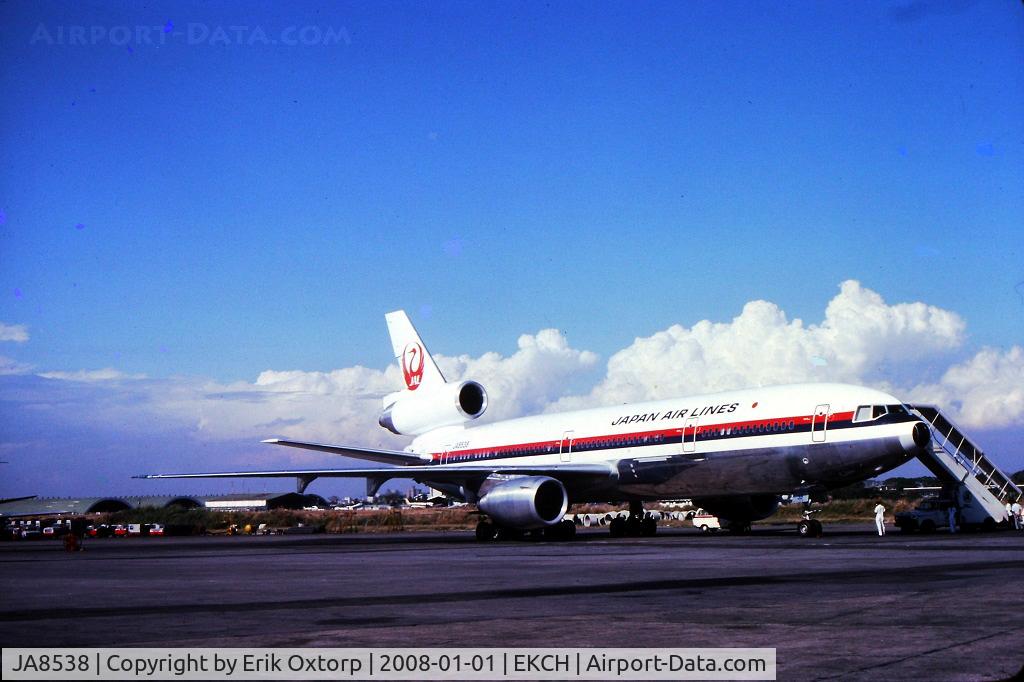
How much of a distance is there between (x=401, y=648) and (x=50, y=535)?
62.9 metres

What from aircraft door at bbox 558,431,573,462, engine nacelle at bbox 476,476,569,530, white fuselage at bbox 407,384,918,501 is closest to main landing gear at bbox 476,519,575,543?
engine nacelle at bbox 476,476,569,530

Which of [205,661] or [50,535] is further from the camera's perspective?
[50,535]

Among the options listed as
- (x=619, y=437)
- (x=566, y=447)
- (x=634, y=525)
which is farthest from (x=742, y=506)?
(x=566, y=447)

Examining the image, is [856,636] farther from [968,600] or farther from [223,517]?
[223,517]

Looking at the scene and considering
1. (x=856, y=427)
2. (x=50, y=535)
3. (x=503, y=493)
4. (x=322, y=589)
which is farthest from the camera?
(x=50, y=535)

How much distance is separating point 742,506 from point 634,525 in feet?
12.3

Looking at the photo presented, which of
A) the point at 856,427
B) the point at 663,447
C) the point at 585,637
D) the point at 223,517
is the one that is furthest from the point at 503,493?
the point at 223,517

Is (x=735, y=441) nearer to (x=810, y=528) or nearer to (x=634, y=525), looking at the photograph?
(x=810, y=528)

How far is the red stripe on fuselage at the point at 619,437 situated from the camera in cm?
3065

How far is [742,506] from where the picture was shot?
3669 centimetres

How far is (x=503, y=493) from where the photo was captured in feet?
112

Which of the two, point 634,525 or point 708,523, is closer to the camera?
point 634,525

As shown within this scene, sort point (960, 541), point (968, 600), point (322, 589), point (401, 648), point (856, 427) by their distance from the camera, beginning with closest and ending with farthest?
1. point (401, 648)
2. point (968, 600)
3. point (322, 589)
4. point (960, 541)
5. point (856, 427)

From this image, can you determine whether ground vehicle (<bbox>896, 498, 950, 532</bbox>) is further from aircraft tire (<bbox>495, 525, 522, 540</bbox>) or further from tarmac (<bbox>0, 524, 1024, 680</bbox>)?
tarmac (<bbox>0, 524, 1024, 680</bbox>)
